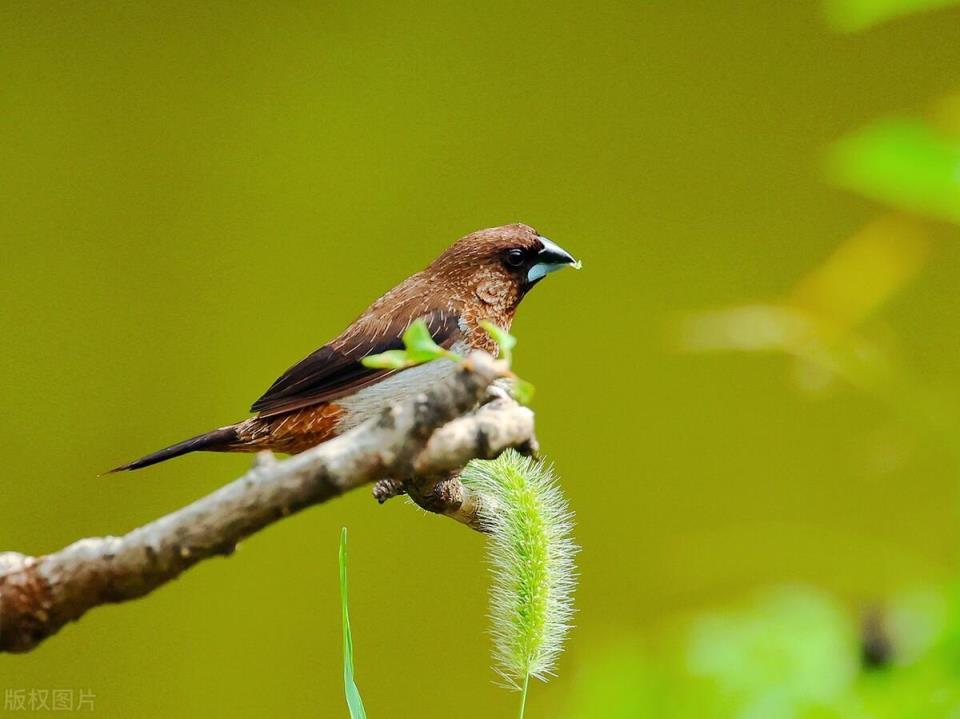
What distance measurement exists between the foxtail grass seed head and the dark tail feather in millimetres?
296

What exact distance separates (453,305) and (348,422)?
18cm

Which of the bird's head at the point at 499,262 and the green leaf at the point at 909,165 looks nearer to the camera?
the green leaf at the point at 909,165

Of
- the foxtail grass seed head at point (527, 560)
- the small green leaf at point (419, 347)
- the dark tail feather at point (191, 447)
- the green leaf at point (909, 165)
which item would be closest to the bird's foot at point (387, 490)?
the foxtail grass seed head at point (527, 560)

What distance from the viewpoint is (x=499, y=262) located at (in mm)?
1281

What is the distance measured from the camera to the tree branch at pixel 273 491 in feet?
2.02

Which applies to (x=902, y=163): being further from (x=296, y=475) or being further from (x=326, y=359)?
(x=326, y=359)

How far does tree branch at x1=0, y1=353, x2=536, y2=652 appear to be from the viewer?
0.61m

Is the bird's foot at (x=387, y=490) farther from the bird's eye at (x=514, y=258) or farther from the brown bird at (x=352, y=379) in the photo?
the bird's eye at (x=514, y=258)

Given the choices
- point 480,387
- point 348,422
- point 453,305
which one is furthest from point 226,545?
point 453,305

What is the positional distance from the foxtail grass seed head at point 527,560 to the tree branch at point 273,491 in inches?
7.9

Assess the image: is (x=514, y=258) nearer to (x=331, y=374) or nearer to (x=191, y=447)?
(x=331, y=374)

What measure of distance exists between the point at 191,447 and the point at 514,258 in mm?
410

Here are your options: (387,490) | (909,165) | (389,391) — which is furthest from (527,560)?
(909,165)

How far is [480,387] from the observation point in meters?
0.63
